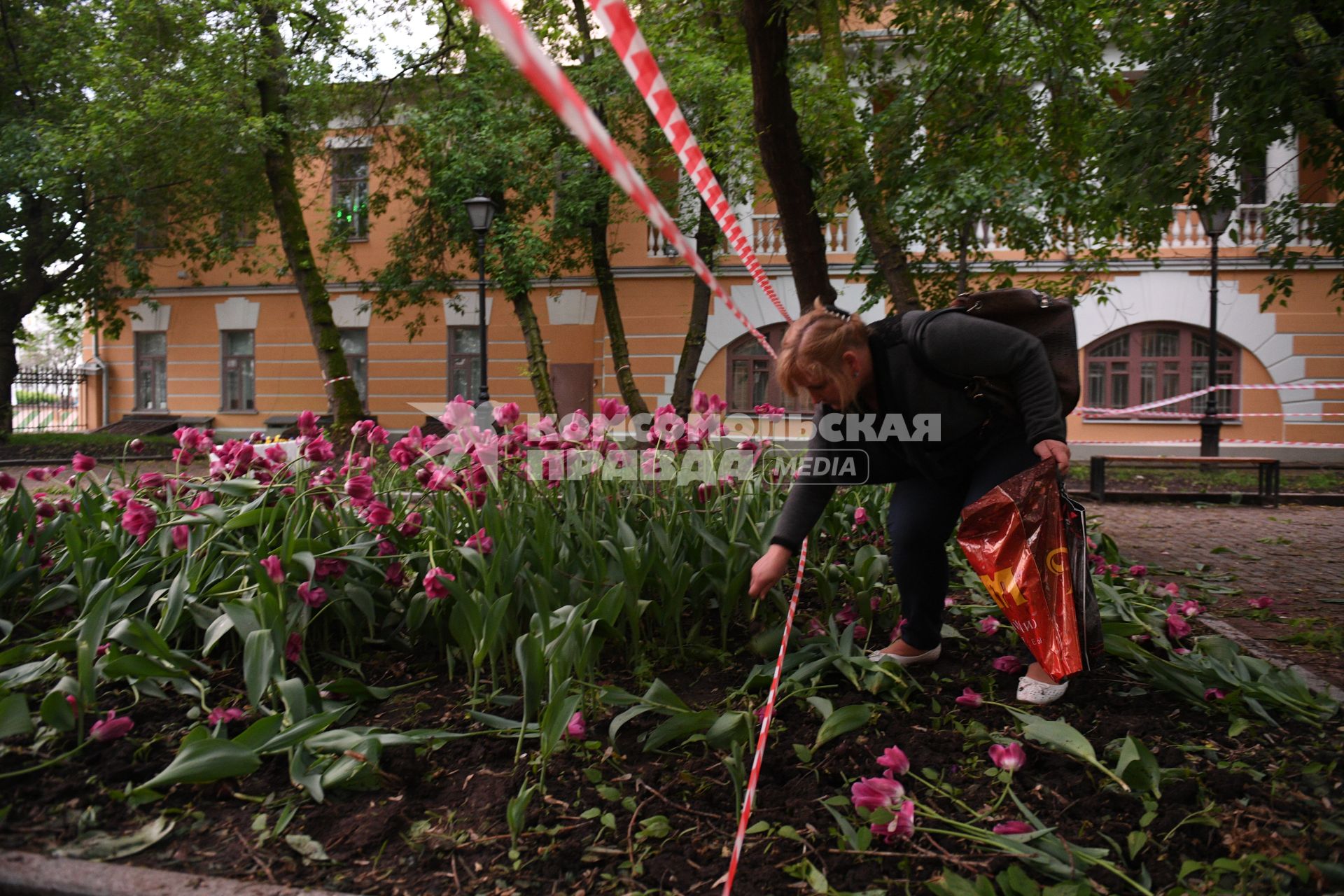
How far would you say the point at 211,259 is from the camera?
57.0ft

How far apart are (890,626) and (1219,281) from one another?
1676cm

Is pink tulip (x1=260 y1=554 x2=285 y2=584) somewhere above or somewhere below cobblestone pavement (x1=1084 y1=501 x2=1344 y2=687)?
above

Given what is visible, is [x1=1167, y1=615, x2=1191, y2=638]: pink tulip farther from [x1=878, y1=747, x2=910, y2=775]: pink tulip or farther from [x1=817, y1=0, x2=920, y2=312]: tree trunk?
[x1=817, y1=0, x2=920, y2=312]: tree trunk

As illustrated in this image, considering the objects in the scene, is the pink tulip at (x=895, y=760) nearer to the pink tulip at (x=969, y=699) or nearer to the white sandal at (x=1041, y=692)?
the pink tulip at (x=969, y=699)

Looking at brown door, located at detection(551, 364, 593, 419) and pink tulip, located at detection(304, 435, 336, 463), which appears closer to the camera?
pink tulip, located at detection(304, 435, 336, 463)

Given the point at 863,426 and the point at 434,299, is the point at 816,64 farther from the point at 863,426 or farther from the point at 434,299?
the point at 434,299

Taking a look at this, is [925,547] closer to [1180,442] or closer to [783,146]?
[783,146]

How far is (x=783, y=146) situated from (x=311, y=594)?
450 centimetres

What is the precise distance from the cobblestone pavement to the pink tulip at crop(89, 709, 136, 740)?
3.81 metres

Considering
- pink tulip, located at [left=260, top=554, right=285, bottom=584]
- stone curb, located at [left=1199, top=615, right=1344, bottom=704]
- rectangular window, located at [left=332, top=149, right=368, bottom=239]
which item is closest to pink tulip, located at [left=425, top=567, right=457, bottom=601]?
pink tulip, located at [left=260, top=554, right=285, bottom=584]

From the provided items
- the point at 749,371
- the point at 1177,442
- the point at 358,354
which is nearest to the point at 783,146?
the point at 749,371

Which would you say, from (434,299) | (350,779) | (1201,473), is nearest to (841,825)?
(350,779)

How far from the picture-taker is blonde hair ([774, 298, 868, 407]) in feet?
8.79

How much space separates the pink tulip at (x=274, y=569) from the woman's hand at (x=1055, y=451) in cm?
226
